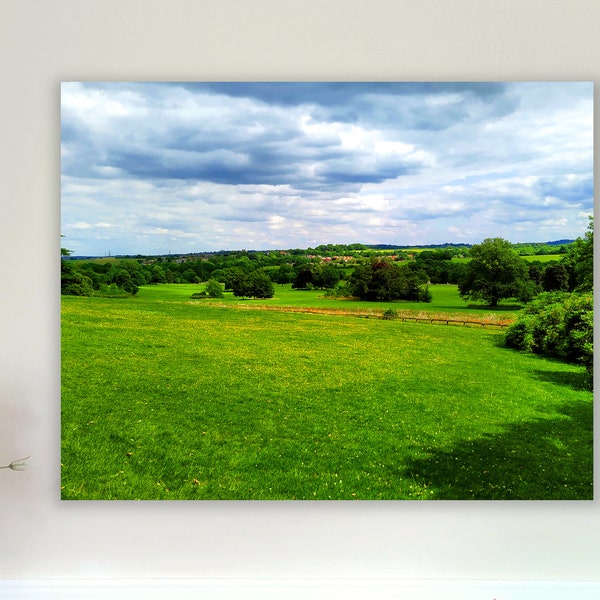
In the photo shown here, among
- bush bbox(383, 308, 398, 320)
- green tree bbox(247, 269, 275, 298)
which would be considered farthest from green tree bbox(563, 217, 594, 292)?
green tree bbox(247, 269, 275, 298)

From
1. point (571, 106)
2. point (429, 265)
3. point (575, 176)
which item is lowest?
point (429, 265)

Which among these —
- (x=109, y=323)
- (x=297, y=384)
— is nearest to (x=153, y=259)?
(x=109, y=323)

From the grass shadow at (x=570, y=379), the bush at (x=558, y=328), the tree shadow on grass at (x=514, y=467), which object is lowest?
the tree shadow on grass at (x=514, y=467)

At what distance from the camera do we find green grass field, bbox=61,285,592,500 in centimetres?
305

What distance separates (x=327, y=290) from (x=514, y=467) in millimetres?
1467

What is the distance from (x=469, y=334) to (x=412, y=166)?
105 cm

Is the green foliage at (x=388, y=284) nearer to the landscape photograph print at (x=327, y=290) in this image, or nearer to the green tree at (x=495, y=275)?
the landscape photograph print at (x=327, y=290)

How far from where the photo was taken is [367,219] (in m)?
3.26

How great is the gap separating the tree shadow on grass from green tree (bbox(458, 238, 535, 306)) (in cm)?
79

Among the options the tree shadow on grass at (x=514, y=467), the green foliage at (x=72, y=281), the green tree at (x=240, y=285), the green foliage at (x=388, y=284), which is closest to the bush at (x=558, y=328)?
the tree shadow on grass at (x=514, y=467)

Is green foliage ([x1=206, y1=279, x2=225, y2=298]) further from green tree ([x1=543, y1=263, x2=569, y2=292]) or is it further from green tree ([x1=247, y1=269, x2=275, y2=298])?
green tree ([x1=543, y1=263, x2=569, y2=292])

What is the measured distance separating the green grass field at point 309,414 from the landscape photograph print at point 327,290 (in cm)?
1

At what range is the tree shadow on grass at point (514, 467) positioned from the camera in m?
3.05

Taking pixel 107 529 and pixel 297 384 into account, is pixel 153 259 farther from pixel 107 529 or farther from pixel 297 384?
pixel 107 529
